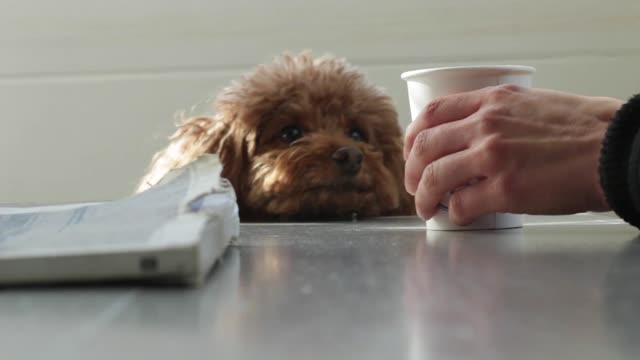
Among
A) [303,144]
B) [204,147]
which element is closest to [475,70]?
[303,144]

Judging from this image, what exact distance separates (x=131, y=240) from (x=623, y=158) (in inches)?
17.1

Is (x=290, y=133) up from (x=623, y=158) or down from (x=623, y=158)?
down

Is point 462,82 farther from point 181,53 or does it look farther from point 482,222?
point 181,53

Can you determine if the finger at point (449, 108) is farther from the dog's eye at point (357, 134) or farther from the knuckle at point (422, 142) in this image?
the dog's eye at point (357, 134)

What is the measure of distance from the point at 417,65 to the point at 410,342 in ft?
5.69

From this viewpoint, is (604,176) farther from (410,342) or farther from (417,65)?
(417,65)

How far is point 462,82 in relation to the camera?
0.92 meters

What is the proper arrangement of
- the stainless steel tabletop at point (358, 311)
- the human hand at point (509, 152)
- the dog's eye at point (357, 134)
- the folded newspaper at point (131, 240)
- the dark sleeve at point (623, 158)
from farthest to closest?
1. the dog's eye at point (357, 134)
2. the human hand at point (509, 152)
3. the dark sleeve at point (623, 158)
4. the folded newspaper at point (131, 240)
5. the stainless steel tabletop at point (358, 311)

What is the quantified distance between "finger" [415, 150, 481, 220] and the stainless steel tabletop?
0.66 feet

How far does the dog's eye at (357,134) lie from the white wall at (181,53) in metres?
0.48

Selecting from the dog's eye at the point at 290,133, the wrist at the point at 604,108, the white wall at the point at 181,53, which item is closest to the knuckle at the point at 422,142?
the wrist at the point at 604,108

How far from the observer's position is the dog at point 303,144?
4.75 feet

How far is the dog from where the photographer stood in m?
1.45

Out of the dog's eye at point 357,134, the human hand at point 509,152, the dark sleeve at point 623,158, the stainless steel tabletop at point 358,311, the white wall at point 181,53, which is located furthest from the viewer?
the white wall at point 181,53
